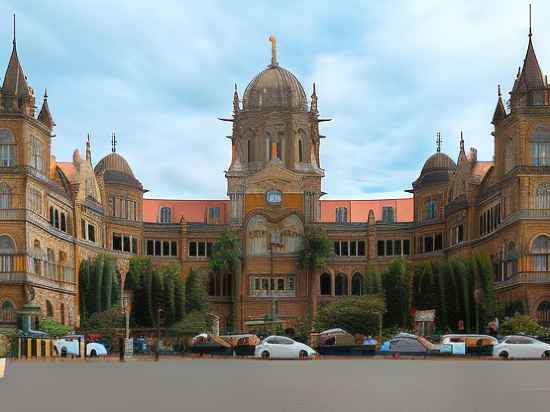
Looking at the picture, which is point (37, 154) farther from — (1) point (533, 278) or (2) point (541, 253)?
(2) point (541, 253)

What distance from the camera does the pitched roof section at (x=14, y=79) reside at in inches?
3162

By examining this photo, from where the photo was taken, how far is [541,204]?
80.8 metres

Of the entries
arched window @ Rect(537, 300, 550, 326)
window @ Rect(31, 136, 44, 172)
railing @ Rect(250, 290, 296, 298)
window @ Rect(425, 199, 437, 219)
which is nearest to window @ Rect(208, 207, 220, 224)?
railing @ Rect(250, 290, 296, 298)

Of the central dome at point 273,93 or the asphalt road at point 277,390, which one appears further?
the central dome at point 273,93

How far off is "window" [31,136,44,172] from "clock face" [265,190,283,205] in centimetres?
2906

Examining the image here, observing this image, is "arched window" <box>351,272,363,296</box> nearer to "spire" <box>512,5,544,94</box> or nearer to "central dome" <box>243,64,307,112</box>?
"central dome" <box>243,64,307,112</box>

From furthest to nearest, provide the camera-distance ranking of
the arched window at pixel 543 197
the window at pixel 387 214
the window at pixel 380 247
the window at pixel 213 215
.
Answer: the window at pixel 213 215 < the window at pixel 387 214 < the window at pixel 380 247 < the arched window at pixel 543 197

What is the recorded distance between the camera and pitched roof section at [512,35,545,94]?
8188 cm

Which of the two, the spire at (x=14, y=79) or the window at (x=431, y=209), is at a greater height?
the spire at (x=14, y=79)

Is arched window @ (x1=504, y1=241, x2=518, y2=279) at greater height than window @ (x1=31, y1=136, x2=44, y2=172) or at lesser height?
lesser

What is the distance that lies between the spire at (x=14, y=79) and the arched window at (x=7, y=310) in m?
15.9

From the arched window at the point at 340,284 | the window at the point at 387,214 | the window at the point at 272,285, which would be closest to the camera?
the window at the point at 272,285

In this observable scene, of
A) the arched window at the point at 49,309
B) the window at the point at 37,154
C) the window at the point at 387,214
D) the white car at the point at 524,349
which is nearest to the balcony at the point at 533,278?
the white car at the point at 524,349

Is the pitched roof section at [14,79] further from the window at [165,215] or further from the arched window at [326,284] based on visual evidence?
the arched window at [326,284]
